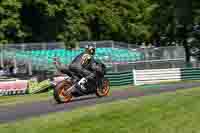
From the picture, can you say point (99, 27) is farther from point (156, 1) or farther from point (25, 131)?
point (25, 131)

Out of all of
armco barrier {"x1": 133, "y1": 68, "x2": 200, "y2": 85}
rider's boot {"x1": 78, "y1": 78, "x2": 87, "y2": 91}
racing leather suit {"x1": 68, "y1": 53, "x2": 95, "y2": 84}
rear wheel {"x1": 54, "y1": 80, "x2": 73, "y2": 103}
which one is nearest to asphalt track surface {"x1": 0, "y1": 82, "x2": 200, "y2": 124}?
rear wheel {"x1": 54, "y1": 80, "x2": 73, "y2": 103}

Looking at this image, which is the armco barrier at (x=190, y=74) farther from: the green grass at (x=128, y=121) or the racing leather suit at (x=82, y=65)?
the green grass at (x=128, y=121)

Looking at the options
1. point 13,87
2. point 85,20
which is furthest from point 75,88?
point 85,20

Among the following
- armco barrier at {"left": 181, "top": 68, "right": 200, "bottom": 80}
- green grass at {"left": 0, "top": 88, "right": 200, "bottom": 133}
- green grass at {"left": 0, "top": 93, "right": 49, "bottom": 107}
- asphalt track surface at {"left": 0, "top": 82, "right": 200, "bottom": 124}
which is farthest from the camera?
armco barrier at {"left": 181, "top": 68, "right": 200, "bottom": 80}

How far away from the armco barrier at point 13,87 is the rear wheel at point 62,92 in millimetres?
9554

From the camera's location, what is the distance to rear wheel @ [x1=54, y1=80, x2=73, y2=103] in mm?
Result: 16047

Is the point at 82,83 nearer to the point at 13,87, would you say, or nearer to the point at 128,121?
the point at 128,121

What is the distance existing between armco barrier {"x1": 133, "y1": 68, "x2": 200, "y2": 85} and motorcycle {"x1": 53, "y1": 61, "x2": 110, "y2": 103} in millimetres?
11963

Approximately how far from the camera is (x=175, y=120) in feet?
31.2

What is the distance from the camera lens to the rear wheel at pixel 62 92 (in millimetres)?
16047

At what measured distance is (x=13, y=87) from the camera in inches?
1005

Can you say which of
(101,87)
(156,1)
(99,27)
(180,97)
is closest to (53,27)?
(99,27)

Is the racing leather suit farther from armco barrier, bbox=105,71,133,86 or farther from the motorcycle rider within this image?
armco barrier, bbox=105,71,133,86

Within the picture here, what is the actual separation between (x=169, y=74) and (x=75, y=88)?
1465 centimetres
